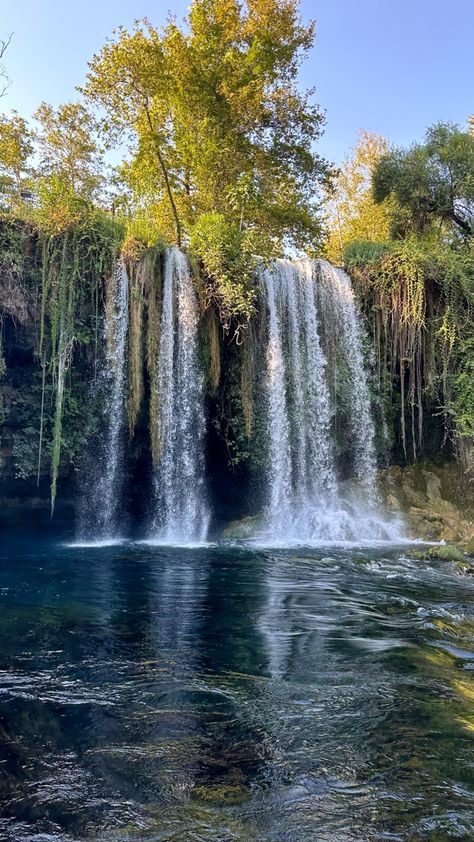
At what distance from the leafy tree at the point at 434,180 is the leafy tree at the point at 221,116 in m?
3.68

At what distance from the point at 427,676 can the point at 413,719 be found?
2.90 ft

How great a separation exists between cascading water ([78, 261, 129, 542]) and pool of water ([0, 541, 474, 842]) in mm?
5348

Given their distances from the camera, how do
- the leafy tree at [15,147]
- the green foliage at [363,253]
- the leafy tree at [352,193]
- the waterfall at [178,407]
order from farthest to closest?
1. the leafy tree at [352,193]
2. the leafy tree at [15,147]
3. the green foliage at [363,253]
4. the waterfall at [178,407]

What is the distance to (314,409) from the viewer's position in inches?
569

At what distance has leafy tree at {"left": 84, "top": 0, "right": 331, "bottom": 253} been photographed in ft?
55.7

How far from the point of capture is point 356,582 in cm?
854

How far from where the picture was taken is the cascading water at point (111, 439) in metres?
12.7

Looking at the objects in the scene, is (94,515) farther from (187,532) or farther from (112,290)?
(112,290)

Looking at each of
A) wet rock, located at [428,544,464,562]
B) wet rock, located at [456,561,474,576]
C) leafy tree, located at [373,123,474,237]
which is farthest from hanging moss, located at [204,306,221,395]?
leafy tree, located at [373,123,474,237]

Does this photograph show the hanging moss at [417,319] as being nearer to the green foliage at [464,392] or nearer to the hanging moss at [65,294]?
the green foliage at [464,392]

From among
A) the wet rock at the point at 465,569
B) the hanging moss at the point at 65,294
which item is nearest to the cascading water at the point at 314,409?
the wet rock at the point at 465,569

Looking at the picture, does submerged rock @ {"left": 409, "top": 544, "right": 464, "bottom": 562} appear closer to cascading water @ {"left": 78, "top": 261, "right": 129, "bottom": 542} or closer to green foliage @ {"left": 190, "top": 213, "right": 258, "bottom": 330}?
green foliage @ {"left": 190, "top": 213, "right": 258, "bottom": 330}

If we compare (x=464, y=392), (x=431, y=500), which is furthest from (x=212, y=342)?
(x=431, y=500)

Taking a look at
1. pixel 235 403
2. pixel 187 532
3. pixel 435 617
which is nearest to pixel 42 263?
pixel 235 403
